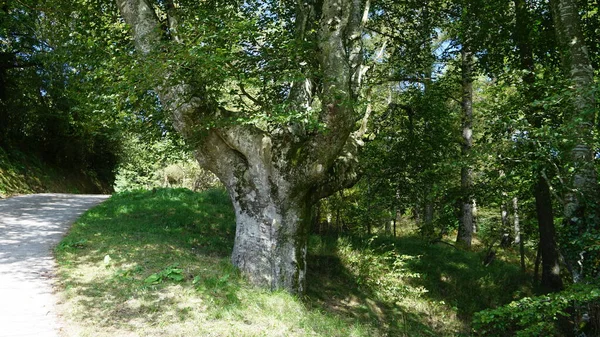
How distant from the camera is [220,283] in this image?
6371 mm

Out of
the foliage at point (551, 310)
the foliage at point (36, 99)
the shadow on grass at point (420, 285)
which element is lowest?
the shadow on grass at point (420, 285)

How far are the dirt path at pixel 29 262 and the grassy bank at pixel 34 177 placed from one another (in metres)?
2.66

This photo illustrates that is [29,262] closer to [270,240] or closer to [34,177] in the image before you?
[270,240]

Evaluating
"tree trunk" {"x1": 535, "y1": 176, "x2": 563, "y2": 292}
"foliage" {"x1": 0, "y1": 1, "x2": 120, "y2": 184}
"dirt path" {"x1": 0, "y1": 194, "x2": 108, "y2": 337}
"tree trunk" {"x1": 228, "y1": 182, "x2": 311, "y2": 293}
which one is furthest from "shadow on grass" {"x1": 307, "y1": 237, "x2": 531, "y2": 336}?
"foliage" {"x1": 0, "y1": 1, "x2": 120, "y2": 184}

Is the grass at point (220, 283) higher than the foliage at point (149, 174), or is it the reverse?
the foliage at point (149, 174)

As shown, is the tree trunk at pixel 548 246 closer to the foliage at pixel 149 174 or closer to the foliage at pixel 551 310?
the foliage at pixel 551 310

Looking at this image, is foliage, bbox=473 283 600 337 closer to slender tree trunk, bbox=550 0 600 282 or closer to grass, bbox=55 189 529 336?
slender tree trunk, bbox=550 0 600 282

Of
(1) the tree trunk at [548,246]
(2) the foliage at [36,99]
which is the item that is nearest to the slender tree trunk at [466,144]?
(1) the tree trunk at [548,246]

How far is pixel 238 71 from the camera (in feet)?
Answer: 21.9

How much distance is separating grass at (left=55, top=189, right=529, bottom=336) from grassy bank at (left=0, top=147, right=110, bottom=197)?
13.5ft

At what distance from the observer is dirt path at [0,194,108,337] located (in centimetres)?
476

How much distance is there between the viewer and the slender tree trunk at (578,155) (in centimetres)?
573

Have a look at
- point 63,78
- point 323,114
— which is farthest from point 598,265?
point 63,78

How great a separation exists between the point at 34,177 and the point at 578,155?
19.3m
